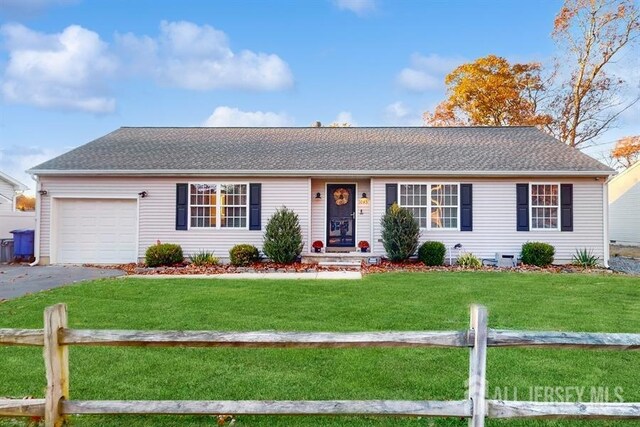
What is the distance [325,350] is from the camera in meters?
4.81

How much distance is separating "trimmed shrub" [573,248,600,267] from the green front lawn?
262 centimetres

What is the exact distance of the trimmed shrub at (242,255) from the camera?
12.7 meters

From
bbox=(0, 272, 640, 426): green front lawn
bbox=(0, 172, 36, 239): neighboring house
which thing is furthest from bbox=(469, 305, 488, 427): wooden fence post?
bbox=(0, 172, 36, 239): neighboring house

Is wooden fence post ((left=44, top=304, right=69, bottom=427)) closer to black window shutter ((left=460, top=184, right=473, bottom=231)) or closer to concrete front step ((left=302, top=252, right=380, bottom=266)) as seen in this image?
concrete front step ((left=302, top=252, right=380, bottom=266))

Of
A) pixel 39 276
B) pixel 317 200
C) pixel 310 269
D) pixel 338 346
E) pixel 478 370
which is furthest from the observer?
pixel 317 200

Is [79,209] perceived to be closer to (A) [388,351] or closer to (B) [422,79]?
(A) [388,351]

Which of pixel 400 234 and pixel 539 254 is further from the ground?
pixel 400 234

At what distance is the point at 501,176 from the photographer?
42.7 feet

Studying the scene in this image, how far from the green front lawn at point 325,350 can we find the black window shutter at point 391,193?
3.61 meters

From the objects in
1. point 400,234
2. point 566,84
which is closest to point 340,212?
point 400,234

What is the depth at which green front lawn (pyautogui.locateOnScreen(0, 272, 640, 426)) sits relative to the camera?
373 centimetres

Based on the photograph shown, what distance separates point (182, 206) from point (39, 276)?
431 centimetres

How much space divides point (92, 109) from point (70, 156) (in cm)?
1048

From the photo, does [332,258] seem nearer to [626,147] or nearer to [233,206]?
[233,206]
